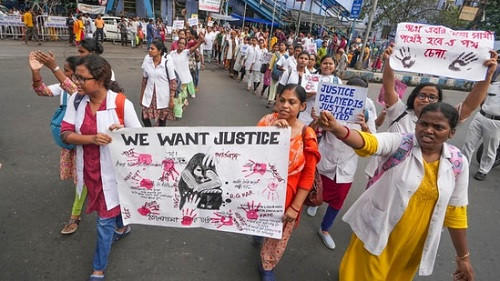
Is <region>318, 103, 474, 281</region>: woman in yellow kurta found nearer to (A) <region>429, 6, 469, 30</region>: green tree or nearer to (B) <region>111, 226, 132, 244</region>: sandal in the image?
(B) <region>111, 226, 132, 244</region>: sandal

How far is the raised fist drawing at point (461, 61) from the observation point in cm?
263

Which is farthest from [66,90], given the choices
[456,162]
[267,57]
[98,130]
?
[267,57]

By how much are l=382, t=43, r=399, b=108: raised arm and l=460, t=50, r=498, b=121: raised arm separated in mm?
601

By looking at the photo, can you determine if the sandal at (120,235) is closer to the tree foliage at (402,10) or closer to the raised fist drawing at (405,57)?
the raised fist drawing at (405,57)

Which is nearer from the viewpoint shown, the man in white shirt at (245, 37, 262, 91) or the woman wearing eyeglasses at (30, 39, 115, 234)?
the woman wearing eyeglasses at (30, 39, 115, 234)

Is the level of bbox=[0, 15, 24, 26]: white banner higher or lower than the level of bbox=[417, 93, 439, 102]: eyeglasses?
lower

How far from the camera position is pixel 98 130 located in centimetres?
233

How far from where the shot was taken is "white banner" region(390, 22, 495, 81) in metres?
2.61

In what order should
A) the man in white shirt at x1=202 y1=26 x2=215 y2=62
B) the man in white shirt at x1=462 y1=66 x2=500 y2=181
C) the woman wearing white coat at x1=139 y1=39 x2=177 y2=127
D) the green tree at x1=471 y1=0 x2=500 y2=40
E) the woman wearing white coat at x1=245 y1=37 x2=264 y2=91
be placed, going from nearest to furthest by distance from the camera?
the woman wearing white coat at x1=139 y1=39 x2=177 y2=127, the man in white shirt at x1=462 y1=66 x2=500 y2=181, the woman wearing white coat at x1=245 y1=37 x2=264 y2=91, the man in white shirt at x1=202 y1=26 x2=215 y2=62, the green tree at x1=471 y1=0 x2=500 y2=40

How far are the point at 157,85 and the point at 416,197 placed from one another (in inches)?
157

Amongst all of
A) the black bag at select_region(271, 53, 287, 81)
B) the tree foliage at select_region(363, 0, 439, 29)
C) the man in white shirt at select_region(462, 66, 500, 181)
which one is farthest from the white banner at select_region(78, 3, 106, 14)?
the man in white shirt at select_region(462, 66, 500, 181)

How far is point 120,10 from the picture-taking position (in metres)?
26.4

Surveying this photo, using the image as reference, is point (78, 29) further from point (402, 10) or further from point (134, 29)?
point (402, 10)

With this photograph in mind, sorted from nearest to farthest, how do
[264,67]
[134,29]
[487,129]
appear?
[487,129] → [264,67] → [134,29]
